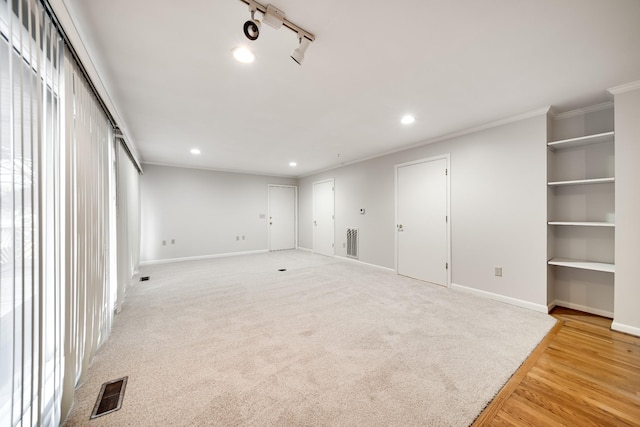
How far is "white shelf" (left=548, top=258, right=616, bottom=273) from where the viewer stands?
8.21 feet

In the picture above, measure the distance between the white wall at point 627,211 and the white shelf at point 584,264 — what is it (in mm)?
99

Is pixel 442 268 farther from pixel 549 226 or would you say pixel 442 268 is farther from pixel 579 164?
pixel 579 164

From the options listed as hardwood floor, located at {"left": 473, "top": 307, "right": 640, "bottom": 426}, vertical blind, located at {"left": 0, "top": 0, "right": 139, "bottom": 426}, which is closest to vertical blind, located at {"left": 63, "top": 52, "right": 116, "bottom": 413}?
vertical blind, located at {"left": 0, "top": 0, "right": 139, "bottom": 426}

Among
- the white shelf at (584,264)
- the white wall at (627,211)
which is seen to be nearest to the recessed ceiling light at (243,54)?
the white wall at (627,211)

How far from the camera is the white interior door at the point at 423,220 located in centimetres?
388

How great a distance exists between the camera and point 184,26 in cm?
156

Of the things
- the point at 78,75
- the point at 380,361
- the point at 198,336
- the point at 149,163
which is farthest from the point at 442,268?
the point at 149,163

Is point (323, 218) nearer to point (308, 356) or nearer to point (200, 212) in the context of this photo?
point (200, 212)

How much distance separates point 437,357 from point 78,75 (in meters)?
3.52

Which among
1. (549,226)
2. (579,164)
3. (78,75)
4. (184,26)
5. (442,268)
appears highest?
(184,26)

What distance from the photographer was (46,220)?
1305 mm

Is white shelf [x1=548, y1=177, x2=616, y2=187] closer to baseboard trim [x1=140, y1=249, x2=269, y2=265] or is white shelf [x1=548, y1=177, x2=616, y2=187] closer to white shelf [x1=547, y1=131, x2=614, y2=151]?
white shelf [x1=547, y1=131, x2=614, y2=151]

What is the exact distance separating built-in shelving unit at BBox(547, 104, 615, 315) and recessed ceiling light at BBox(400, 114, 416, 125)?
5.29 feet

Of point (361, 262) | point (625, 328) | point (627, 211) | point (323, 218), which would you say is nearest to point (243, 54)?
point (627, 211)
